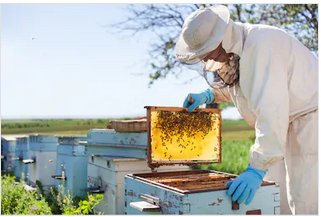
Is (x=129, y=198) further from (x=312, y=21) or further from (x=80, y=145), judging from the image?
(x=312, y=21)

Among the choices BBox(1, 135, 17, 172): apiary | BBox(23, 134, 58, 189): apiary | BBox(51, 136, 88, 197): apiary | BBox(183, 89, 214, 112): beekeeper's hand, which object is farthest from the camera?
BBox(1, 135, 17, 172): apiary

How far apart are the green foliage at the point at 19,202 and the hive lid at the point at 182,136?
1.29 metres

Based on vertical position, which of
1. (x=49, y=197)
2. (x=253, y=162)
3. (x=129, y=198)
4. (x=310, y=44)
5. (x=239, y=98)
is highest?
(x=310, y=44)

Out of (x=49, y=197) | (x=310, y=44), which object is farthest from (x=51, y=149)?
(x=310, y=44)

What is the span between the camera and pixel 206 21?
223cm

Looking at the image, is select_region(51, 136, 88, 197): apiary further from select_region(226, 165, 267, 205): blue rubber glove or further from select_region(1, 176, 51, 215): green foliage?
select_region(226, 165, 267, 205): blue rubber glove

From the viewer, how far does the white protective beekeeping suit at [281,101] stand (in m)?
2.06

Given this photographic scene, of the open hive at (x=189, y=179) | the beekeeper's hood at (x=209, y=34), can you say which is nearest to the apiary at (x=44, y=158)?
the open hive at (x=189, y=179)

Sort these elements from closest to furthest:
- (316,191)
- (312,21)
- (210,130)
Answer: (316,191), (210,130), (312,21)

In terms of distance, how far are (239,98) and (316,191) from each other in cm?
65

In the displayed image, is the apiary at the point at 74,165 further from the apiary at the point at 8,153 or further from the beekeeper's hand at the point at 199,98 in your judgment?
the apiary at the point at 8,153

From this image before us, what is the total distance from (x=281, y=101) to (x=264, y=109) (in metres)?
→ 0.10

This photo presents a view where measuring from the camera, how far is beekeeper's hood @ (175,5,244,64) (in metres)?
2.21

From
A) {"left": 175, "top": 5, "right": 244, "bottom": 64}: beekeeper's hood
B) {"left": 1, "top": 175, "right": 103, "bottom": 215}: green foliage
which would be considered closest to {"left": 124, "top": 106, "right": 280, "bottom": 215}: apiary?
{"left": 175, "top": 5, "right": 244, "bottom": 64}: beekeeper's hood
